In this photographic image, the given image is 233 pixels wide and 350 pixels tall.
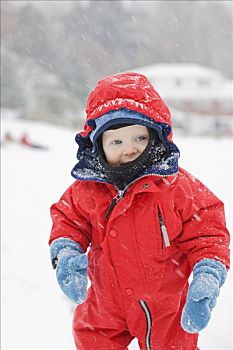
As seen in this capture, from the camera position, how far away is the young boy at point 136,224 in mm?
1642

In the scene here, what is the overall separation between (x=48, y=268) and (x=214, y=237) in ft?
7.38

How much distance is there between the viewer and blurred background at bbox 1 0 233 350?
10.0 feet

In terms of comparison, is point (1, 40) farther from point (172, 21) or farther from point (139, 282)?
point (139, 282)

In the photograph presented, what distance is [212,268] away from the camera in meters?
1.56

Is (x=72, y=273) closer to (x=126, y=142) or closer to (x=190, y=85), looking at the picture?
(x=126, y=142)

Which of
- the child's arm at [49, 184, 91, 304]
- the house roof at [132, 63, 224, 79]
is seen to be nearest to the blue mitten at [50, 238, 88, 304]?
the child's arm at [49, 184, 91, 304]

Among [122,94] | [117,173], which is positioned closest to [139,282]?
[117,173]

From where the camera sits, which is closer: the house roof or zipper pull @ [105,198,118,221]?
zipper pull @ [105,198,118,221]

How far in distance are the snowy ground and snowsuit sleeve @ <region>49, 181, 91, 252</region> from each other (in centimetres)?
90

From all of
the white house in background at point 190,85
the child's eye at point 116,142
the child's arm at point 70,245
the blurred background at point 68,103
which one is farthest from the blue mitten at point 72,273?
the white house in background at point 190,85

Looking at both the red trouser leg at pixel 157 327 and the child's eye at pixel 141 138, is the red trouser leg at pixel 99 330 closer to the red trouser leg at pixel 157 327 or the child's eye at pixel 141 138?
the red trouser leg at pixel 157 327

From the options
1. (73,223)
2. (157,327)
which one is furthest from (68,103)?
(157,327)

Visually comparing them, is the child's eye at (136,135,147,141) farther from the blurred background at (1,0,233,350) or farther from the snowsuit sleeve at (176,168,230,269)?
the blurred background at (1,0,233,350)

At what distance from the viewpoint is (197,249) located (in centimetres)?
163
